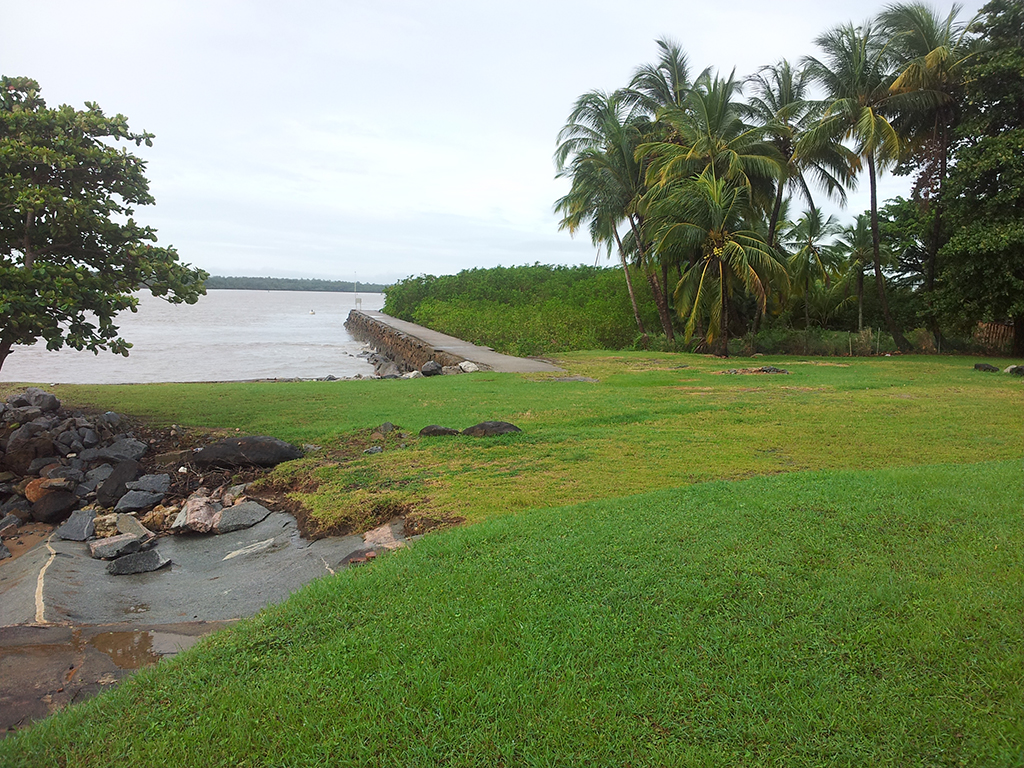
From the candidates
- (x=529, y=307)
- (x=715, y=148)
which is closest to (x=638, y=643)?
(x=715, y=148)

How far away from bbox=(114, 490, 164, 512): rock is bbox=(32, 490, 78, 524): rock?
0.50m

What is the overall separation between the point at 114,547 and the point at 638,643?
4.58 metres

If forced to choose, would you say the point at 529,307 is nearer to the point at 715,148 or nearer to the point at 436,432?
the point at 715,148

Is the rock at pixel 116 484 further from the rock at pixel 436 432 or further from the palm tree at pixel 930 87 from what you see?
the palm tree at pixel 930 87

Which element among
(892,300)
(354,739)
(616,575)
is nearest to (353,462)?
(616,575)

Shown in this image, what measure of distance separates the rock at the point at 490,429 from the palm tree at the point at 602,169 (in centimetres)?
1563

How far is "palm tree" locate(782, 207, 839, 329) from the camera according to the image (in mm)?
22344

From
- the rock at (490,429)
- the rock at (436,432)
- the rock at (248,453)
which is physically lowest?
the rock at (248,453)

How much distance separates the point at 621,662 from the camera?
2672 millimetres

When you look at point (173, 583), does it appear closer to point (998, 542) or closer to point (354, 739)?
A: point (354, 739)

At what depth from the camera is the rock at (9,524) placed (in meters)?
6.07

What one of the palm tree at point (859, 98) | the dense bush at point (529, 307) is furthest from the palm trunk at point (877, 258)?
the dense bush at point (529, 307)

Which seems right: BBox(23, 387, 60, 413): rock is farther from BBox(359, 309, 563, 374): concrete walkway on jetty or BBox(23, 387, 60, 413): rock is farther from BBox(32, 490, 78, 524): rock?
BBox(359, 309, 563, 374): concrete walkway on jetty

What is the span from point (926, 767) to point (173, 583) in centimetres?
472
